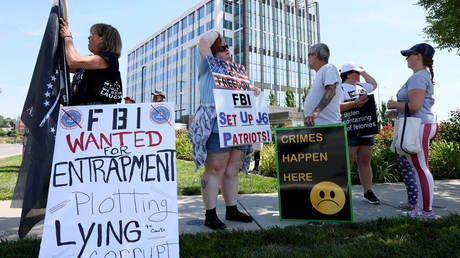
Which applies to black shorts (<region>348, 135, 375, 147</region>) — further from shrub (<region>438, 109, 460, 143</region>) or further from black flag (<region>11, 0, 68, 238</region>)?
shrub (<region>438, 109, 460, 143</region>)

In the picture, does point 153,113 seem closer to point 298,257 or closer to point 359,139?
point 298,257

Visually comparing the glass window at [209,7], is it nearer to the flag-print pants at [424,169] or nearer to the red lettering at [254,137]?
the red lettering at [254,137]

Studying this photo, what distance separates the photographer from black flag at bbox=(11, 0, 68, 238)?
238 centimetres

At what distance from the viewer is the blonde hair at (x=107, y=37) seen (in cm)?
270

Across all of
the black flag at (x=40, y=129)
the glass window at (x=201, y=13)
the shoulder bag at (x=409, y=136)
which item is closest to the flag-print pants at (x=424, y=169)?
the shoulder bag at (x=409, y=136)

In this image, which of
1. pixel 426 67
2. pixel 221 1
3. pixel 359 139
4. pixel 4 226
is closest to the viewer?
pixel 4 226

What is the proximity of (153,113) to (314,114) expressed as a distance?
1863 mm

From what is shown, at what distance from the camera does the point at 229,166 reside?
134 inches

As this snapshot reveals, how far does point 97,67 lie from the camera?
2529 millimetres

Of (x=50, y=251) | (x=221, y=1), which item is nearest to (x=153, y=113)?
(x=50, y=251)

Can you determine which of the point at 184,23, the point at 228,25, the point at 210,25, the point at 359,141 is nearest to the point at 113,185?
the point at 359,141

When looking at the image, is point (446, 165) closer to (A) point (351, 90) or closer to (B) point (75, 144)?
(A) point (351, 90)

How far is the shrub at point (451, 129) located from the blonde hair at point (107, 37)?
11637mm

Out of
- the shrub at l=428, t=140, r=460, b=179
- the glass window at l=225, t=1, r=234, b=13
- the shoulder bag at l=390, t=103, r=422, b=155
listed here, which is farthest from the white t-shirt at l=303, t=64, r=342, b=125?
the glass window at l=225, t=1, r=234, b=13
